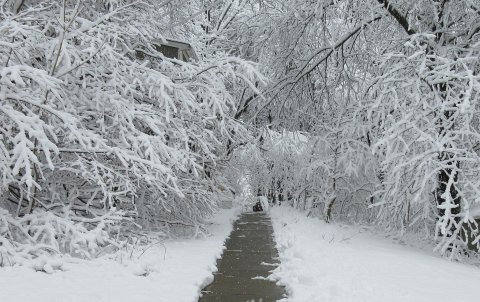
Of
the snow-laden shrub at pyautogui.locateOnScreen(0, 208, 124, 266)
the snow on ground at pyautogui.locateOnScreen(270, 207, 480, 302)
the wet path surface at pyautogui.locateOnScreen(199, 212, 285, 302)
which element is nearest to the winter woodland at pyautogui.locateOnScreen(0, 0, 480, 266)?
the snow-laden shrub at pyautogui.locateOnScreen(0, 208, 124, 266)

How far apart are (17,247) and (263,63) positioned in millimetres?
7229

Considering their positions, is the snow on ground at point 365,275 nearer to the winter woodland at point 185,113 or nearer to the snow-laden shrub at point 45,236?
the winter woodland at point 185,113

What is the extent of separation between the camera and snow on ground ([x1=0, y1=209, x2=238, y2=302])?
4.68 m

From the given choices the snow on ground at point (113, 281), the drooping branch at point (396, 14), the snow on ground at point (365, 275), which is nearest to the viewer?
the snow on ground at point (113, 281)

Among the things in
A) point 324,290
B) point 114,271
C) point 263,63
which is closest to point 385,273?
point 324,290

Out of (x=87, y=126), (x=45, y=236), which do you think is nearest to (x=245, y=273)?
(x=45, y=236)

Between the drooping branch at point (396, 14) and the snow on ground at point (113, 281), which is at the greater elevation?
the drooping branch at point (396, 14)

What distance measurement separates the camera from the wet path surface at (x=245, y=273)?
5.77 meters

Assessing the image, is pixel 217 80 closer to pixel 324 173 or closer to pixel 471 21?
pixel 471 21

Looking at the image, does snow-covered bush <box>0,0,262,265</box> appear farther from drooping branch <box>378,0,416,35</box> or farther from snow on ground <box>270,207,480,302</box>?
drooping branch <box>378,0,416,35</box>

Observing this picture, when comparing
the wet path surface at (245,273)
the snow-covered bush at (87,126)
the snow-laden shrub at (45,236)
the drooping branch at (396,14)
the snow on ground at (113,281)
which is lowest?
the wet path surface at (245,273)

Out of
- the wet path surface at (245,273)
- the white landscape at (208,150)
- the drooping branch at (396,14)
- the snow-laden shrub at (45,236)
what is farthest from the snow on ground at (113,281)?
the drooping branch at (396,14)

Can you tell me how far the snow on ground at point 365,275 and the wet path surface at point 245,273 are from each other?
0.76ft

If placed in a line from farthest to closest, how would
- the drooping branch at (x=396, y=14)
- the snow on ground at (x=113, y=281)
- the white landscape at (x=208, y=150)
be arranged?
1. the drooping branch at (x=396, y=14)
2. the white landscape at (x=208, y=150)
3. the snow on ground at (x=113, y=281)
